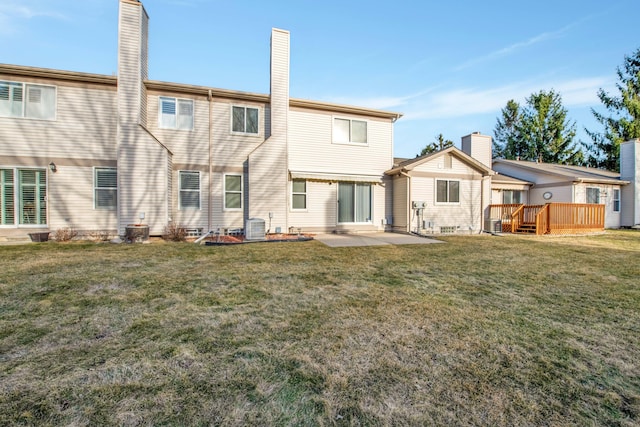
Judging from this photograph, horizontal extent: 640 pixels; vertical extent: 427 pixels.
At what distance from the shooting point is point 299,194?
42.9 feet

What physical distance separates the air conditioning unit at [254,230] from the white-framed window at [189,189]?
9.34 ft

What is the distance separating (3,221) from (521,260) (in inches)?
646

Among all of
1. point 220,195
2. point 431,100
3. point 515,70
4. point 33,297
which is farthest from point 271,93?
point 515,70

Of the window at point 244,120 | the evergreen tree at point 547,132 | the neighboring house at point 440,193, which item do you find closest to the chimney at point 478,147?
the neighboring house at point 440,193

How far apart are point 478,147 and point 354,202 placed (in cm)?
852

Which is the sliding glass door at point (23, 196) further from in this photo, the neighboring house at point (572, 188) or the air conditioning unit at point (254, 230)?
the neighboring house at point (572, 188)

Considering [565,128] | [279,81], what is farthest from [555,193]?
[565,128]

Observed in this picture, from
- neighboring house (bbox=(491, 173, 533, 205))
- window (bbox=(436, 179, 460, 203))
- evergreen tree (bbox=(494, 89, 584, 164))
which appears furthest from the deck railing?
evergreen tree (bbox=(494, 89, 584, 164))

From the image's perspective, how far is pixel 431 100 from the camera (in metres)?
21.9

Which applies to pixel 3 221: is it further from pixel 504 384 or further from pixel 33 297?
pixel 504 384

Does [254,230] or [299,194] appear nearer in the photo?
[254,230]

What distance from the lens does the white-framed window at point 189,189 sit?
38.8ft

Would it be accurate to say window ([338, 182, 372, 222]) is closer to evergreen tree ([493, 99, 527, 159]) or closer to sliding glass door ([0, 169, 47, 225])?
sliding glass door ([0, 169, 47, 225])

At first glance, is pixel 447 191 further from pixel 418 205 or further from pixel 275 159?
pixel 275 159
